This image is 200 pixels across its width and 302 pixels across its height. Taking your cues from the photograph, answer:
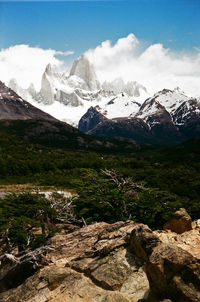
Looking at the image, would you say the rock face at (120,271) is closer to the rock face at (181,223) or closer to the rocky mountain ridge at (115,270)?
the rocky mountain ridge at (115,270)

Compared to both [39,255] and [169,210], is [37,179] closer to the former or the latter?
[169,210]

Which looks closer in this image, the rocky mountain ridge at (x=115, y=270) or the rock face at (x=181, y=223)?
the rocky mountain ridge at (x=115, y=270)

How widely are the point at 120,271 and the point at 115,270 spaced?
0.74 ft

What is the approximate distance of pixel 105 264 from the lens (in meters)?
11.6

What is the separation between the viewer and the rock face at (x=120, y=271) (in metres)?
9.20

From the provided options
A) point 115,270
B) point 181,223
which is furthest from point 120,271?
point 181,223

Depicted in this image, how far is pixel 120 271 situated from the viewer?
436 inches

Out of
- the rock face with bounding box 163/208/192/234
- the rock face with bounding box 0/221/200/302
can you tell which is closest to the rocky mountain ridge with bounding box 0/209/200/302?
the rock face with bounding box 0/221/200/302

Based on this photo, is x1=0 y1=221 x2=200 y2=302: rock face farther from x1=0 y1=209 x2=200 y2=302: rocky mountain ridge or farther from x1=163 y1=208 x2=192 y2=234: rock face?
x1=163 y1=208 x2=192 y2=234: rock face

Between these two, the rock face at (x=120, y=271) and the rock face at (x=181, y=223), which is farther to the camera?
the rock face at (x=181, y=223)

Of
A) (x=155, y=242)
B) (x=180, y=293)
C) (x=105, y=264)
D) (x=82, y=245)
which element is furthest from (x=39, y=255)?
(x=180, y=293)

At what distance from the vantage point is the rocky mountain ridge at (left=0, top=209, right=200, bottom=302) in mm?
9234

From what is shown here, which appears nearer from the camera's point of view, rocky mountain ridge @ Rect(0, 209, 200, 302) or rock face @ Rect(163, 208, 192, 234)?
rocky mountain ridge @ Rect(0, 209, 200, 302)

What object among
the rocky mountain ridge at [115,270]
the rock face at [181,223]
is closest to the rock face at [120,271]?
the rocky mountain ridge at [115,270]
